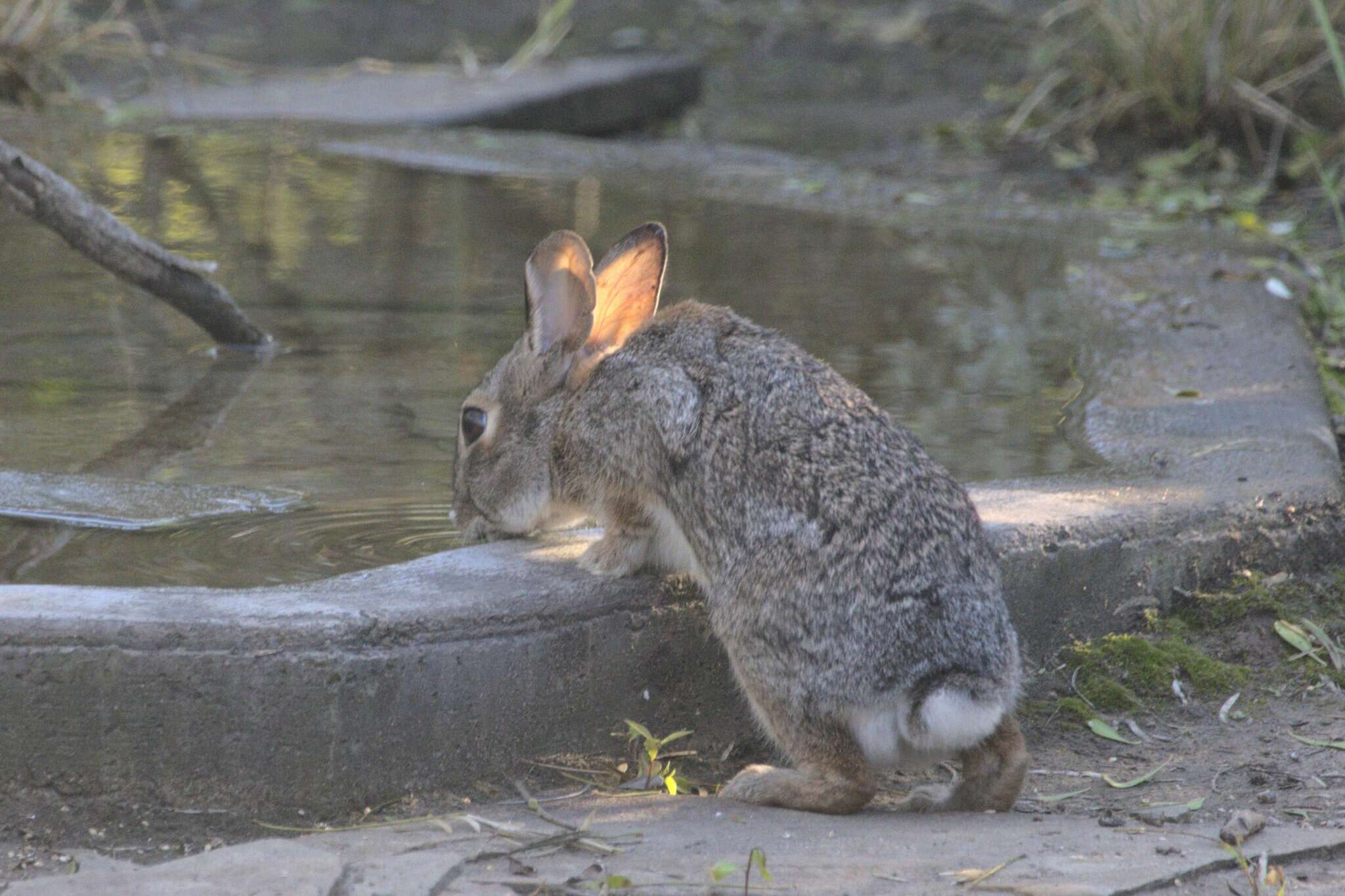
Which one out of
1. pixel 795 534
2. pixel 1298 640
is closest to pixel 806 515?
pixel 795 534

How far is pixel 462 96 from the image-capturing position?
1055 cm

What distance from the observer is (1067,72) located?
35.1 ft

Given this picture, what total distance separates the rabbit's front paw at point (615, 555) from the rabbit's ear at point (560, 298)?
21.7 inches

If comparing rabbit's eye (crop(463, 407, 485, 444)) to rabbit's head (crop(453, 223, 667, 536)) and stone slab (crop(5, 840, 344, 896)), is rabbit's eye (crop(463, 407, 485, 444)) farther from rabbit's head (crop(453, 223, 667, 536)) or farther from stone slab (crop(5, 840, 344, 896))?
stone slab (crop(5, 840, 344, 896))

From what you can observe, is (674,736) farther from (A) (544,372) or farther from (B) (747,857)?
(A) (544,372)

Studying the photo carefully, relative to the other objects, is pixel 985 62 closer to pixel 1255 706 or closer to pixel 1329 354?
pixel 1329 354

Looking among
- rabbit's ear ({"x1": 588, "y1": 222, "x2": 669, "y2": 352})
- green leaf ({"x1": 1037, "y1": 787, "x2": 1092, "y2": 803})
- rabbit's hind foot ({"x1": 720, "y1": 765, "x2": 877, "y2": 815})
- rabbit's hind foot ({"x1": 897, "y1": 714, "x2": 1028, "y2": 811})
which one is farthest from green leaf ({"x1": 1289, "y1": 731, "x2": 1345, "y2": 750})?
rabbit's ear ({"x1": 588, "y1": 222, "x2": 669, "y2": 352})

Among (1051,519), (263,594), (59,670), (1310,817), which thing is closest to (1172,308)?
(1051,519)

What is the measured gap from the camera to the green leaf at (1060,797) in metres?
3.46

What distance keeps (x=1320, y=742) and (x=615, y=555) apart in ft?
5.34

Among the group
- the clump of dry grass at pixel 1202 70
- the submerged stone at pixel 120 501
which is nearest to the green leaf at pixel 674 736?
the submerged stone at pixel 120 501

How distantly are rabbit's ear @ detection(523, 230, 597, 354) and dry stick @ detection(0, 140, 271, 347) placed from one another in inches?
75.5

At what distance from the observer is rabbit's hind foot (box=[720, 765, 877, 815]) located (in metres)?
3.24

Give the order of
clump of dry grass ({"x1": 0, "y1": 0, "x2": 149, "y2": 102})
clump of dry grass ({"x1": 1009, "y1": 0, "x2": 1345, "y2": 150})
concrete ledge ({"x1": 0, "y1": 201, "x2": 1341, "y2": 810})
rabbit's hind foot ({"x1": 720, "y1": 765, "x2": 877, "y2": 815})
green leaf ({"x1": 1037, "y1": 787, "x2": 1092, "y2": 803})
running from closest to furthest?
concrete ledge ({"x1": 0, "y1": 201, "x2": 1341, "y2": 810})
rabbit's hind foot ({"x1": 720, "y1": 765, "x2": 877, "y2": 815})
green leaf ({"x1": 1037, "y1": 787, "x2": 1092, "y2": 803})
clump of dry grass ({"x1": 1009, "y1": 0, "x2": 1345, "y2": 150})
clump of dry grass ({"x1": 0, "y1": 0, "x2": 149, "y2": 102})
